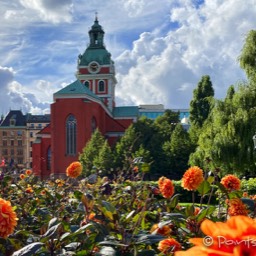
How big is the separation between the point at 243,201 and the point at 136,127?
33.5 meters

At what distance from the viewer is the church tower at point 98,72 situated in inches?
1698

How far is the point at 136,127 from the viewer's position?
35250 millimetres

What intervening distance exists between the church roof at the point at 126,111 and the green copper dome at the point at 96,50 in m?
4.96

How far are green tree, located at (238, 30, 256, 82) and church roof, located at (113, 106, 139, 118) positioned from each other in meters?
29.0

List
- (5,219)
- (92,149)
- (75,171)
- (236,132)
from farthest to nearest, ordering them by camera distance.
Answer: (92,149) → (236,132) → (75,171) → (5,219)

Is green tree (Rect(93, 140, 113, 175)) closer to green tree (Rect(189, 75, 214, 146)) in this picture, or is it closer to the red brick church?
the red brick church

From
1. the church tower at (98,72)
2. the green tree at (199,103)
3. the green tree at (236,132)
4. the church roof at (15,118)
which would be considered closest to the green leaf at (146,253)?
the green tree at (236,132)

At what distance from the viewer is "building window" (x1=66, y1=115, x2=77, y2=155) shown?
34062 millimetres

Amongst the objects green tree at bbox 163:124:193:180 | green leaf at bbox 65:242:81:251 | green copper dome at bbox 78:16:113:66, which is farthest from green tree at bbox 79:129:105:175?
green leaf at bbox 65:242:81:251

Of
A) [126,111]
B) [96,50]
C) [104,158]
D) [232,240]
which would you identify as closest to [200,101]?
[104,158]

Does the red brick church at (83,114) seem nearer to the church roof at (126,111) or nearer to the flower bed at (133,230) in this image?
the church roof at (126,111)

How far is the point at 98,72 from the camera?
141 feet

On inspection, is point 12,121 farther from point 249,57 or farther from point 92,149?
point 249,57

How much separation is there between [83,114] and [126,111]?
9.74 m
